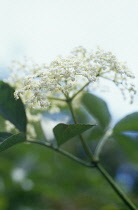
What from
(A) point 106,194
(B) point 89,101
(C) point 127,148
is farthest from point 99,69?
(A) point 106,194

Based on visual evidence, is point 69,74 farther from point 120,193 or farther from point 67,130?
point 120,193

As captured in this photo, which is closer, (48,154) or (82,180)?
(82,180)

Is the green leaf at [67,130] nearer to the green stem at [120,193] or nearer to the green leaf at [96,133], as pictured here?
the green stem at [120,193]

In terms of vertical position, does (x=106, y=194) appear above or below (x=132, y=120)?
below

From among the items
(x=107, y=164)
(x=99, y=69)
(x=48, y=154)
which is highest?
(x=99, y=69)

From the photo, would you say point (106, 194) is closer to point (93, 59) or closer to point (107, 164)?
point (107, 164)

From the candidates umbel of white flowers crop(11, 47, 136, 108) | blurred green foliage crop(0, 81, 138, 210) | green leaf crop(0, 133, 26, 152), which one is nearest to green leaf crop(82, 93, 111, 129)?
blurred green foliage crop(0, 81, 138, 210)
